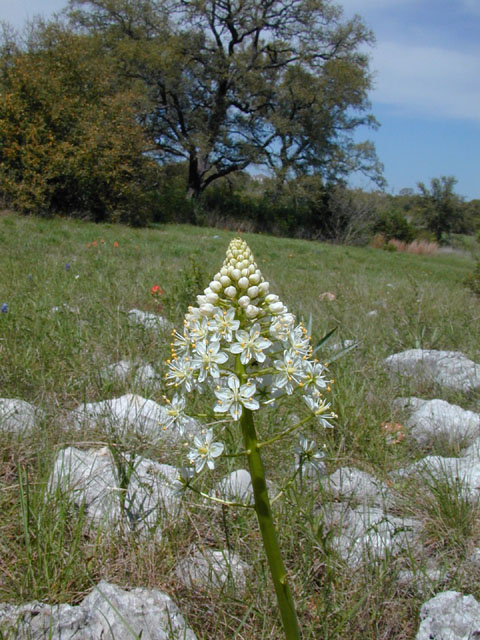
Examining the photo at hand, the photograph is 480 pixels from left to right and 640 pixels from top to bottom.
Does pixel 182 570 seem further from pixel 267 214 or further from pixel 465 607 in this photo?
pixel 267 214

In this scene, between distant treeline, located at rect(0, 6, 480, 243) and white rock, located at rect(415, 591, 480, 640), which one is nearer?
white rock, located at rect(415, 591, 480, 640)

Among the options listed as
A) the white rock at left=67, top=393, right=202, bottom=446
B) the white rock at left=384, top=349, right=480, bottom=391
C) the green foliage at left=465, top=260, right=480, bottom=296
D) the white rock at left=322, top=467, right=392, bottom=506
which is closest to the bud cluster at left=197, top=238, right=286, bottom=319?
the white rock at left=322, top=467, right=392, bottom=506

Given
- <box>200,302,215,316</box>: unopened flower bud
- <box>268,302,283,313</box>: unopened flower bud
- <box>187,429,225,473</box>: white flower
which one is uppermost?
<box>268,302,283,313</box>: unopened flower bud

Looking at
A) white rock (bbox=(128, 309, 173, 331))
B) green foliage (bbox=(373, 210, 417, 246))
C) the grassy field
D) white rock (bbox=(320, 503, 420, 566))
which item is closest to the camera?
the grassy field

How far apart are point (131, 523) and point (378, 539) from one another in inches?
48.4

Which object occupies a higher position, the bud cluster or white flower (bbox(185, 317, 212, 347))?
the bud cluster

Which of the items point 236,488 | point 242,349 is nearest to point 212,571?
point 236,488

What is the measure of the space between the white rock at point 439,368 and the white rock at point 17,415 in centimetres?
288

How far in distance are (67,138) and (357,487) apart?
796 inches

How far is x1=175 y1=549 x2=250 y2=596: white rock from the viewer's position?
7.52 feet

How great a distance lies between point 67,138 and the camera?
2011 centimetres

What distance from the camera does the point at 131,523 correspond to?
101 inches

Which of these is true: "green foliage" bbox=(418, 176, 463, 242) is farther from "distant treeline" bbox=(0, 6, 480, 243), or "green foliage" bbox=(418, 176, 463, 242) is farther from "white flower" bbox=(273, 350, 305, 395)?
"white flower" bbox=(273, 350, 305, 395)

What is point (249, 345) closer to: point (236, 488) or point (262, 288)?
point (262, 288)
